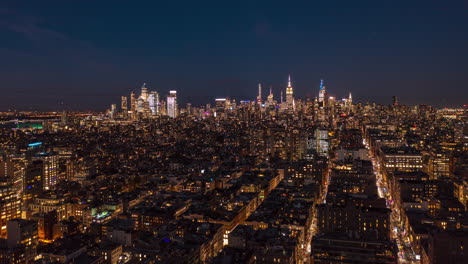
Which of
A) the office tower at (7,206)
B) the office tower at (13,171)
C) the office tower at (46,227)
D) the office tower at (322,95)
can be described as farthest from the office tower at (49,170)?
the office tower at (322,95)

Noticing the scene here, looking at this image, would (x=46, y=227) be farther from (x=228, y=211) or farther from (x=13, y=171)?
(x=13, y=171)

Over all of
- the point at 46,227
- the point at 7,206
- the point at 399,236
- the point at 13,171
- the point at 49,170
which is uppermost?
the point at 13,171

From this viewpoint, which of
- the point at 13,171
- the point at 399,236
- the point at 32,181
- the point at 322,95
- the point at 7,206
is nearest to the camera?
the point at 399,236

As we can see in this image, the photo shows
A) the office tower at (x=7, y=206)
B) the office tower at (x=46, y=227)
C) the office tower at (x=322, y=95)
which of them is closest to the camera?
the office tower at (x=46, y=227)

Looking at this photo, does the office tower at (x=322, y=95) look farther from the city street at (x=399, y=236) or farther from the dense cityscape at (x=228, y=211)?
the city street at (x=399, y=236)

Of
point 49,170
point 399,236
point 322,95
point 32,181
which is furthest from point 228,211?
point 322,95

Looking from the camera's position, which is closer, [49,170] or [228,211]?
[228,211]

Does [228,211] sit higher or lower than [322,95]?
lower

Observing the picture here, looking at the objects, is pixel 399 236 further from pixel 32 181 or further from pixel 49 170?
pixel 49 170

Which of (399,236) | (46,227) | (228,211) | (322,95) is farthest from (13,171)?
(322,95)

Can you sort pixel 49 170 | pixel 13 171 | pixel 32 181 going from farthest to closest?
pixel 49 170 < pixel 32 181 < pixel 13 171
